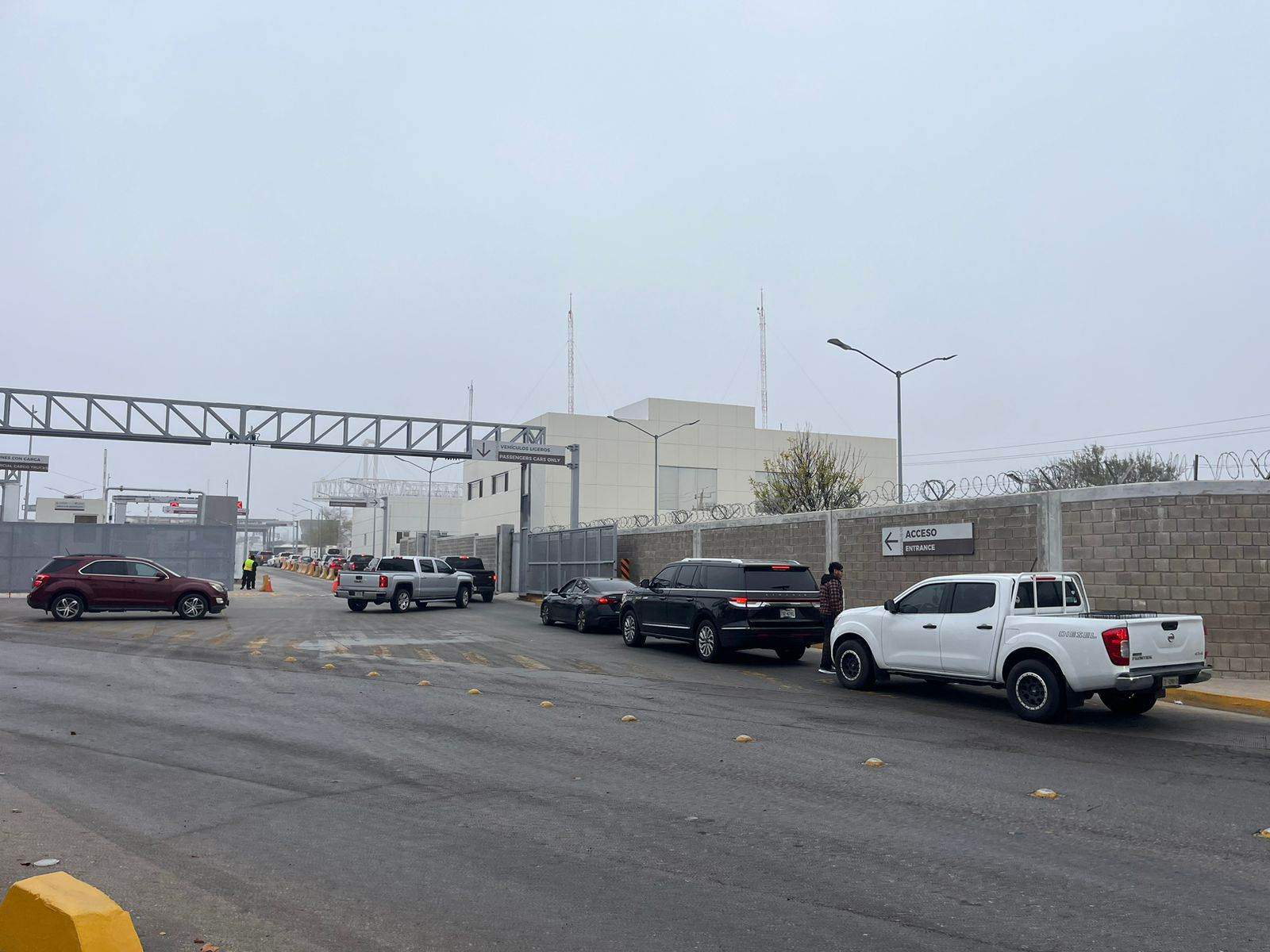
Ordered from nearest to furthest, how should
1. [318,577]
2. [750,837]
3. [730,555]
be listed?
[750,837], [730,555], [318,577]

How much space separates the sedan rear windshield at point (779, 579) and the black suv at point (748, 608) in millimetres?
14

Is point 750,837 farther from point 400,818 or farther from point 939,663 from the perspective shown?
point 939,663

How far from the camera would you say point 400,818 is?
23.4ft

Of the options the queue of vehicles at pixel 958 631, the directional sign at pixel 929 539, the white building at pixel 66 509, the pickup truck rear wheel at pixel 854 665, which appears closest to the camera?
the queue of vehicles at pixel 958 631

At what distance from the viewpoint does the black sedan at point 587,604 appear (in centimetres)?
2512

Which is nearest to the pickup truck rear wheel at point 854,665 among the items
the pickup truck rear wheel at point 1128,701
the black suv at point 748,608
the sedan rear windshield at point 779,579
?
the black suv at point 748,608

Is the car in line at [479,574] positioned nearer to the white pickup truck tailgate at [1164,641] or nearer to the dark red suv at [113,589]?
the dark red suv at [113,589]

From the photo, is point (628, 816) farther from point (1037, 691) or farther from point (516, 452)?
point (516, 452)

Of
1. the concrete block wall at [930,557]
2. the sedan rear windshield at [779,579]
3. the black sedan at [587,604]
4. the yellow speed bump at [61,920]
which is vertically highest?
the concrete block wall at [930,557]

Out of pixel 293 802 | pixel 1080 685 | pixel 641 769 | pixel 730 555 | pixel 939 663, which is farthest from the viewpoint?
pixel 730 555

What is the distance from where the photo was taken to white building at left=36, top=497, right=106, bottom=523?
84.7 meters

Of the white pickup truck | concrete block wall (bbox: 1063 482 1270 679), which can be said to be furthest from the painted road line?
concrete block wall (bbox: 1063 482 1270 679)

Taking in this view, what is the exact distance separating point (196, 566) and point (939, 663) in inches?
1545

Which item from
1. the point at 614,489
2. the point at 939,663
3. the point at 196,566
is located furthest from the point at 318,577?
the point at 939,663
